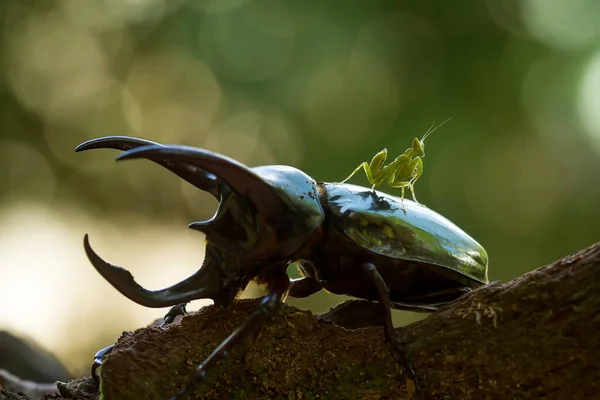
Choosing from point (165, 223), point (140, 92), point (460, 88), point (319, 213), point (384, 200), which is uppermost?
point (460, 88)

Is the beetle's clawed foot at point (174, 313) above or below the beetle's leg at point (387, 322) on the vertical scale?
below

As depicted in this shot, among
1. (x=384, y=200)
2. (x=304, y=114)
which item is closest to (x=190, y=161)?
(x=384, y=200)

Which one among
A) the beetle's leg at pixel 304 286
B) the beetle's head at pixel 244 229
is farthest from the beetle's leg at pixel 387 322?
the beetle's leg at pixel 304 286

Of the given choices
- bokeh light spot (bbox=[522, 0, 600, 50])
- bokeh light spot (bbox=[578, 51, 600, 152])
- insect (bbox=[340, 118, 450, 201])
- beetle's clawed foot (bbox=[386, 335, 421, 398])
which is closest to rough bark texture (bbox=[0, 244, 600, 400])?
beetle's clawed foot (bbox=[386, 335, 421, 398])

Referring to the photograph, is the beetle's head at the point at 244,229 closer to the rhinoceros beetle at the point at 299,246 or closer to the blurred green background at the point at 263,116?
the rhinoceros beetle at the point at 299,246

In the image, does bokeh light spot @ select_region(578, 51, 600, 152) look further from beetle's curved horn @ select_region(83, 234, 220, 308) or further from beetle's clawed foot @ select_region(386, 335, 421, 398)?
beetle's curved horn @ select_region(83, 234, 220, 308)

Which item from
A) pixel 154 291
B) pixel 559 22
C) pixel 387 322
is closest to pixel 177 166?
pixel 154 291

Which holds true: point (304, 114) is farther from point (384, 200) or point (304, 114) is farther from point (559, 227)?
point (384, 200)
